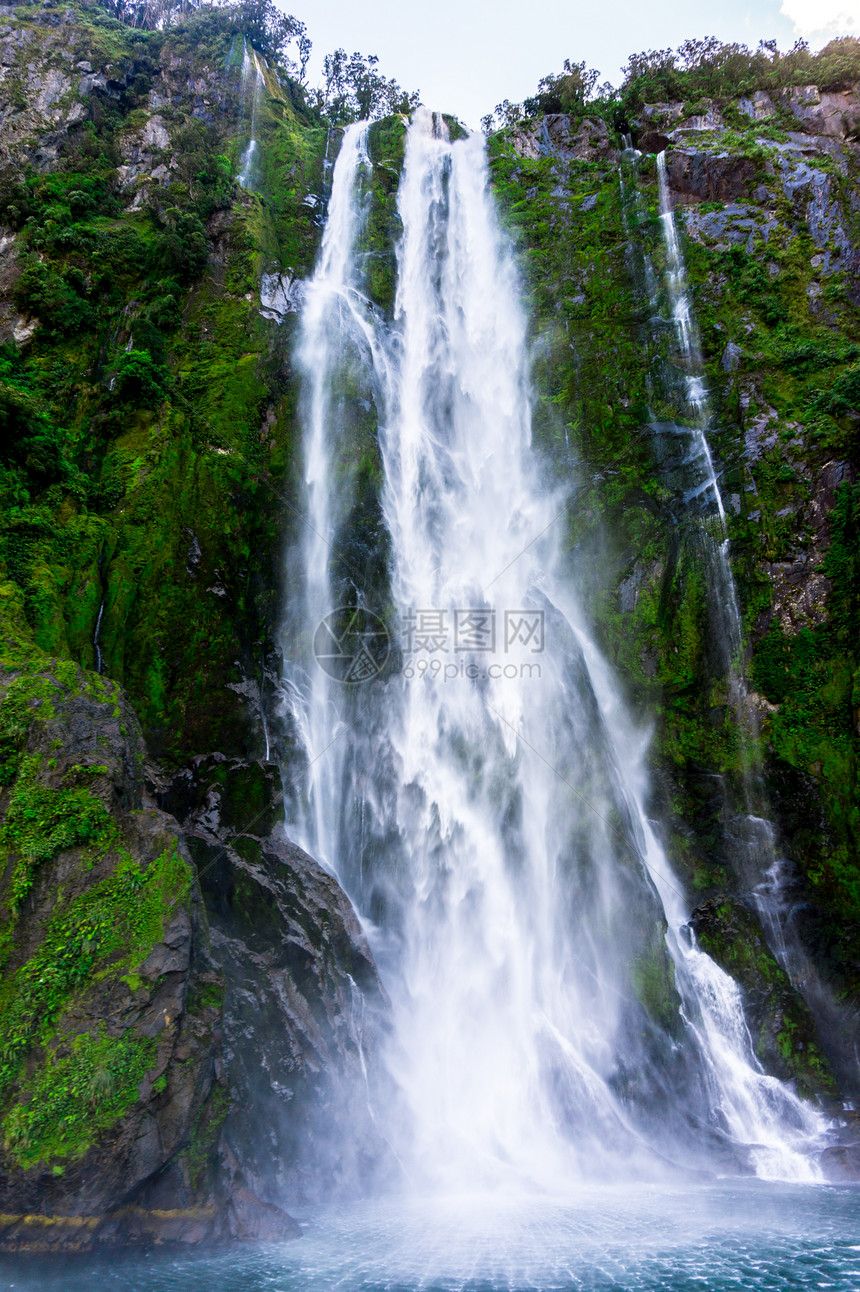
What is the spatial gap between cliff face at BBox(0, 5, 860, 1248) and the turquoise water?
Result: 1.85 feet

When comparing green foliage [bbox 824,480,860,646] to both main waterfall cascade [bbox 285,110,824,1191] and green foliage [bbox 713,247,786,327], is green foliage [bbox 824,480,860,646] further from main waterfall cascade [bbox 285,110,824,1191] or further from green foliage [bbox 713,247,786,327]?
green foliage [bbox 713,247,786,327]

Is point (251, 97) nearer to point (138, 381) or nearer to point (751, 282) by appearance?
point (138, 381)

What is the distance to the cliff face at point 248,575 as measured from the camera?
23.2 ft

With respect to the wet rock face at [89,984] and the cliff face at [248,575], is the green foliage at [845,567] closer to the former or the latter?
the cliff face at [248,575]

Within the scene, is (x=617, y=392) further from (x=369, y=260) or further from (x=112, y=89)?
(x=112, y=89)

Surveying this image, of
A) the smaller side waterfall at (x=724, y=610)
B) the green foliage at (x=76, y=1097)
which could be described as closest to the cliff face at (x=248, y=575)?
the green foliage at (x=76, y=1097)

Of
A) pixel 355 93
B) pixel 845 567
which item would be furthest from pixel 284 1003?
pixel 355 93

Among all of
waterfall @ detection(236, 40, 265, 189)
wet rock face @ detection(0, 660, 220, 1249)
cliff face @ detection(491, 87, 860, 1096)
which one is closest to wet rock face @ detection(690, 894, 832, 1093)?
cliff face @ detection(491, 87, 860, 1096)

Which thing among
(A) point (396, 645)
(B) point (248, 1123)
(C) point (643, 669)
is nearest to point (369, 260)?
(A) point (396, 645)

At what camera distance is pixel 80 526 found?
10.8 m

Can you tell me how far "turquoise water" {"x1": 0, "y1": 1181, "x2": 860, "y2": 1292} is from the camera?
5859mm

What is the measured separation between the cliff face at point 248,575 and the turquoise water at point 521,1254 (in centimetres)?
56

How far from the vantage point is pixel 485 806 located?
12734 millimetres

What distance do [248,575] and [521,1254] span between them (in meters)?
10.8
